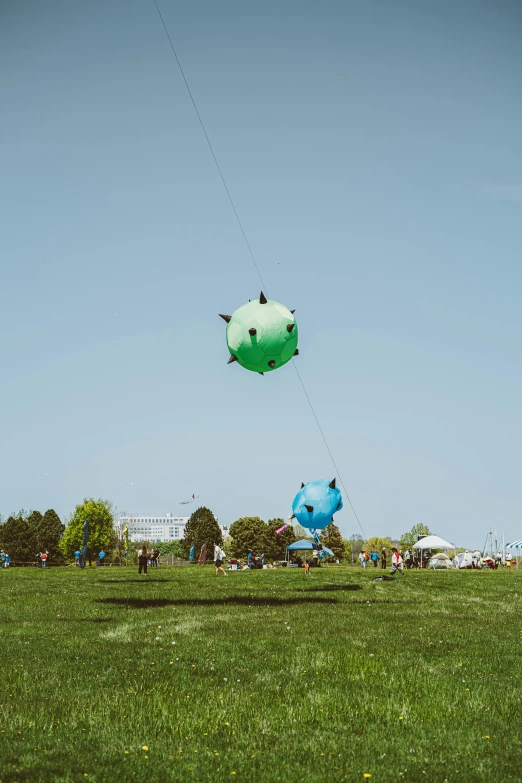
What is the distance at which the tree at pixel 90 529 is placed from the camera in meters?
109

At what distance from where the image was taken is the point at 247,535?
5059 inches

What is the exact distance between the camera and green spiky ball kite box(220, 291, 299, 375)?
15836 mm

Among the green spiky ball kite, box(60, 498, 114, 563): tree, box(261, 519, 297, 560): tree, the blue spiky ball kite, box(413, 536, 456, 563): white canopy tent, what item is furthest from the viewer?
box(261, 519, 297, 560): tree

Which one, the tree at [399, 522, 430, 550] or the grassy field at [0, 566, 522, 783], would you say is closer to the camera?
the grassy field at [0, 566, 522, 783]

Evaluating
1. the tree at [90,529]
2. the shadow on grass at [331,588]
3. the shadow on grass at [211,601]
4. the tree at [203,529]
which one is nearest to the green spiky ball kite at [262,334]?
the shadow on grass at [211,601]

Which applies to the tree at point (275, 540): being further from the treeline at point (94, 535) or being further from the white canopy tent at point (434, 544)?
the white canopy tent at point (434, 544)

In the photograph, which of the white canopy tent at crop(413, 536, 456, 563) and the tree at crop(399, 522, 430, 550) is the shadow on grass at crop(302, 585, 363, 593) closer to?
the white canopy tent at crop(413, 536, 456, 563)

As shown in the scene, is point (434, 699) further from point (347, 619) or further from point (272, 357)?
point (272, 357)

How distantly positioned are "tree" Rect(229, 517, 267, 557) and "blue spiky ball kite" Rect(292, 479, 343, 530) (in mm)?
105860

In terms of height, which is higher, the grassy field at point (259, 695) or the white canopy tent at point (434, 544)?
the white canopy tent at point (434, 544)

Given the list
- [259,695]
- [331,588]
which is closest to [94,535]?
[331,588]

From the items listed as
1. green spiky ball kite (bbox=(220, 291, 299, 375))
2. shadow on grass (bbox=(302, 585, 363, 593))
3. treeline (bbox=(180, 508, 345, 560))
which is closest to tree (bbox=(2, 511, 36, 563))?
treeline (bbox=(180, 508, 345, 560))

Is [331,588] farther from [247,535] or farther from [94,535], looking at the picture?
[247,535]

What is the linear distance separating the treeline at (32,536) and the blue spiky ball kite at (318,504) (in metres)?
98.2
